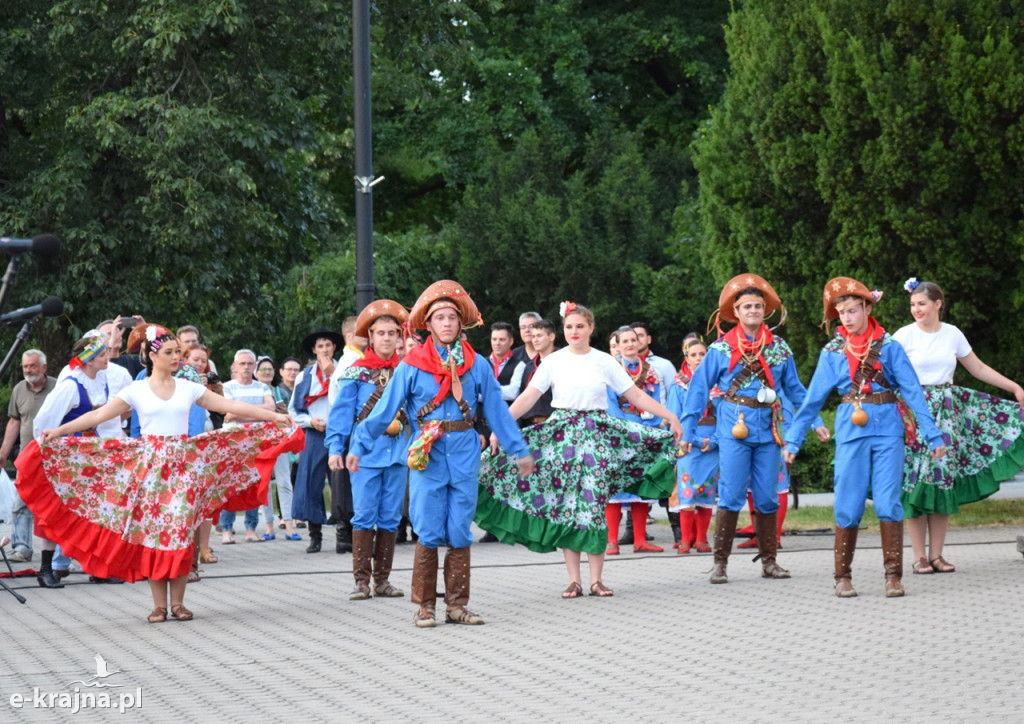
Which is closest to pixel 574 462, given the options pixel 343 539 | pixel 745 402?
pixel 745 402

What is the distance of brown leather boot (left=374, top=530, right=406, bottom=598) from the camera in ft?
36.0

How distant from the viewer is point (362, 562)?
36.0ft

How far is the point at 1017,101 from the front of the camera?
15133 mm

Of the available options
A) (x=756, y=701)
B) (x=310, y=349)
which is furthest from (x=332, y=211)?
(x=756, y=701)

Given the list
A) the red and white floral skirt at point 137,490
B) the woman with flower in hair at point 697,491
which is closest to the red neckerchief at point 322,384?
the woman with flower in hair at point 697,491

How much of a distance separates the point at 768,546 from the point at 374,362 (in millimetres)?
3205

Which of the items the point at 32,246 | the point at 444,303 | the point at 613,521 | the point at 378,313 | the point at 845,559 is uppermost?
the point at 378,313

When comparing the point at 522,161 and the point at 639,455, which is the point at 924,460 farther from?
the point at 522,161

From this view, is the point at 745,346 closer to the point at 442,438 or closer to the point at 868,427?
the point at 868,427

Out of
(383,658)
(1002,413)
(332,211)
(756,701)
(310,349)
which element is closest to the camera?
(756,701)

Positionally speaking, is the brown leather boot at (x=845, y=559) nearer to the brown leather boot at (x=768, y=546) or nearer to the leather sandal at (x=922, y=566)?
the brown leather boot at (x=768, y=546)

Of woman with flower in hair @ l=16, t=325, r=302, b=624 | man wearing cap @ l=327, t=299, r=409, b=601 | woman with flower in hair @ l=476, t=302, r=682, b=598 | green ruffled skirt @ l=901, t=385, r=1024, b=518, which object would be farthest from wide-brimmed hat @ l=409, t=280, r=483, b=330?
green ruffled skirt @ l=901, t=385, r=1024, b=518

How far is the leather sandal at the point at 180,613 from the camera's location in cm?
1009

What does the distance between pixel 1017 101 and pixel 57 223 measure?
12.2 m
